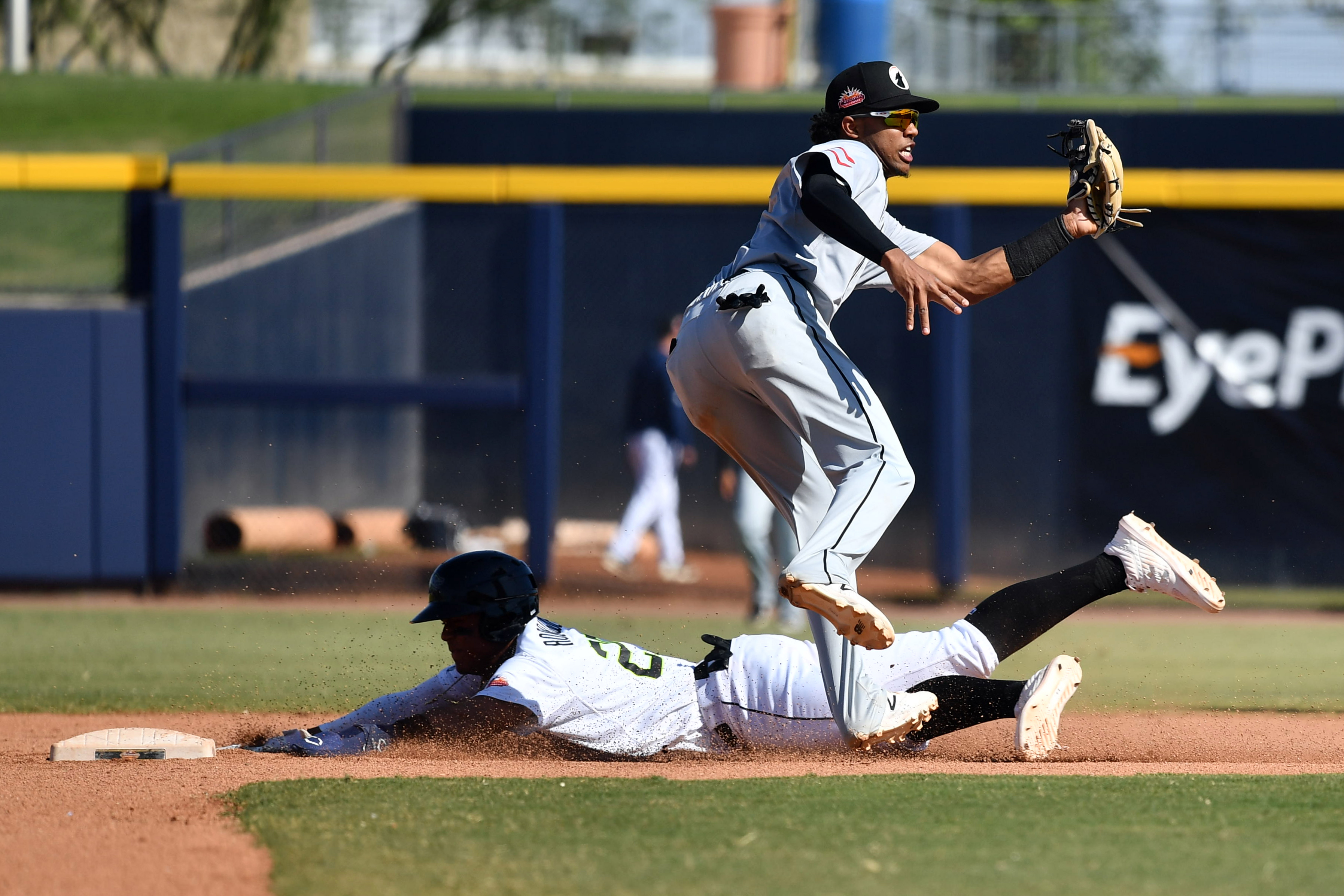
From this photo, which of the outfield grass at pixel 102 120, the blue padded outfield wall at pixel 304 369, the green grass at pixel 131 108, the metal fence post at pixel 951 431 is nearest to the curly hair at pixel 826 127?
the metal fence post at pixel 951 431

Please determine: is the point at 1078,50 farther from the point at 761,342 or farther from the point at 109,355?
the point at 761,342

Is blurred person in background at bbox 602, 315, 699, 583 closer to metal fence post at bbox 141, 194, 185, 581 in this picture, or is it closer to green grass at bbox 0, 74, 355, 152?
metal fence post at bbox 141, 194, 185, 581

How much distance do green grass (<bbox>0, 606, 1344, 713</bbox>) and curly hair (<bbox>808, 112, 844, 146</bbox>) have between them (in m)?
2.41

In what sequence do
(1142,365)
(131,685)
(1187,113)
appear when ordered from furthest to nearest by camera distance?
(1187,113) < (1142,365) < (131,685)

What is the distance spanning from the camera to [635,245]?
1159 cm

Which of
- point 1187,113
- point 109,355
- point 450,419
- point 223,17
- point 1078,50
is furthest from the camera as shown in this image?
point 223,17

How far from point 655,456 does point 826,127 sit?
6221mm

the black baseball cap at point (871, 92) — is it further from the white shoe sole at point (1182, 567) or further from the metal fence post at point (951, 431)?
the metal fence post at point (951, 431)

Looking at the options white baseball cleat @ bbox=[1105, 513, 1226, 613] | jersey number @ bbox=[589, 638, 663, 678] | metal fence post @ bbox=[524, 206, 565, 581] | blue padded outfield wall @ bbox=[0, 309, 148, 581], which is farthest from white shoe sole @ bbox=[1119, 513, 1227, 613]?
blue padded outfield wall @ bbox=[0, 309, 148, 581]

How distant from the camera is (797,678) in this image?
13.5 feet

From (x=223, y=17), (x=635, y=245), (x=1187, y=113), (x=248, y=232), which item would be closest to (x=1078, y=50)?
(x=1187, y=113)

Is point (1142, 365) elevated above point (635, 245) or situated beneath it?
situated beneath

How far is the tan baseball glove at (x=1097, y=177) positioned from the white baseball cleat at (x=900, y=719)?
1.31 m

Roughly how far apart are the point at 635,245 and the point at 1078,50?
901 cm
